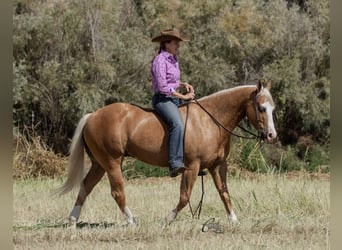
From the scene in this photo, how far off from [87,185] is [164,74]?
4.98 ft

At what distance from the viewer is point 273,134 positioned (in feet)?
19.3

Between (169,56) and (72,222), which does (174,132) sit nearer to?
(169,56)

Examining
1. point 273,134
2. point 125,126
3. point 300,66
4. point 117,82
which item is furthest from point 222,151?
point 300,66

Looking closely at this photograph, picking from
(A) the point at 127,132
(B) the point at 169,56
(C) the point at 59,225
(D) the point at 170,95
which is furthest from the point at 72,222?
(B) the point at 169,56

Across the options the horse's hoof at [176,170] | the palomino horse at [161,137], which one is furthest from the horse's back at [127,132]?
the horse's hoof at [176,170]

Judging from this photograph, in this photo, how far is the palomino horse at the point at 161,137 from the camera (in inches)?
240

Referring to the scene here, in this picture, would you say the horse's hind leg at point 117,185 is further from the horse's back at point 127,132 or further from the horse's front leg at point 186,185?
the horse's front leg at point 186,185

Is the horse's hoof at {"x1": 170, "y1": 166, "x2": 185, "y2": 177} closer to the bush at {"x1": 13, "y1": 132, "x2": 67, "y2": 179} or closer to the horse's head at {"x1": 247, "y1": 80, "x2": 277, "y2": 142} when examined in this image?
the horse's head at {"x1": 247, "y1": 80, "x2": 277, "y2": 142}

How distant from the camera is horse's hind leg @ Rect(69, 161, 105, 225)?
20.4 ft

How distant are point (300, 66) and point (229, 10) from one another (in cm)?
207

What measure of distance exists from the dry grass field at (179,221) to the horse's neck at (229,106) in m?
1.08

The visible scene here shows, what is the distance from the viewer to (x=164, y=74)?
6.11 metres

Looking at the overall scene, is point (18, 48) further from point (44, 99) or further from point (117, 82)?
point (117, 82)

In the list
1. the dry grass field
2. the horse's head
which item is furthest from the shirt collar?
the dry grass field
